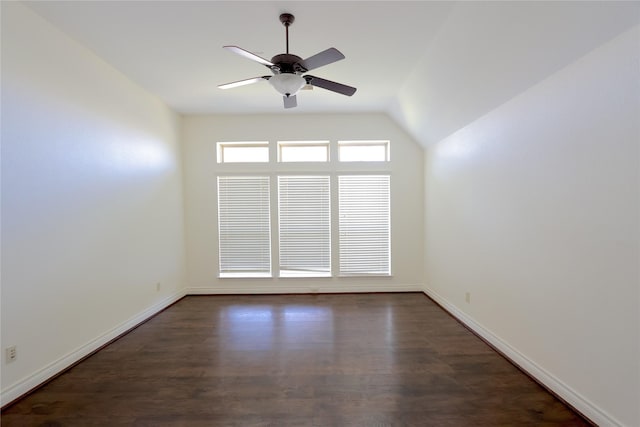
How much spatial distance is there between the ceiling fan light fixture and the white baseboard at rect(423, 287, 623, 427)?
296 cm

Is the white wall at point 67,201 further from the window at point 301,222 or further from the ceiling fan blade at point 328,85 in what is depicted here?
the ceiling fan blade at point 328,85

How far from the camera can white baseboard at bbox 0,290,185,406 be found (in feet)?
6.44

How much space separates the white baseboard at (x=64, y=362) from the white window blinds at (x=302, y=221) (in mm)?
2053

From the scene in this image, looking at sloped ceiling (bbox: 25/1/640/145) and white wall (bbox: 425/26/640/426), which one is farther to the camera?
sloped ceiling (bbox: 25/1/640/145)

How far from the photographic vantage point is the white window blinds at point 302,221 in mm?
4473

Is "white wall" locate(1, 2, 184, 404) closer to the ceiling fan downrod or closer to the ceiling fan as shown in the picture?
the ceiling fan

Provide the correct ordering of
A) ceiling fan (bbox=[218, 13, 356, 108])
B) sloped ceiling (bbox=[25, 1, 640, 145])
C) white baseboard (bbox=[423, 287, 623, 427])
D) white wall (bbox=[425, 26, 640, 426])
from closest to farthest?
white wall (bbox=[425, 26, 640, 426]), white baseboard (bbox=[423, 287, 623, 427]), sloped ceiling (bbox=[25, 1, 640, 145]), ceiling fan (bbox=[218, 13, 356, 108])

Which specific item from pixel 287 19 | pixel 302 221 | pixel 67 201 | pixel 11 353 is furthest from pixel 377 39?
pixel 11 353

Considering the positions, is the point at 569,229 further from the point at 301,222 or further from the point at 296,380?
the point at 301,222

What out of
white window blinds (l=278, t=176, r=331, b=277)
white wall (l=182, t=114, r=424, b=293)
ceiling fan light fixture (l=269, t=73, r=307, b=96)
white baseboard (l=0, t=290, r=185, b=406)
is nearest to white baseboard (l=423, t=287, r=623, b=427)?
white wall (l=182, t=114, r=424, b=293)

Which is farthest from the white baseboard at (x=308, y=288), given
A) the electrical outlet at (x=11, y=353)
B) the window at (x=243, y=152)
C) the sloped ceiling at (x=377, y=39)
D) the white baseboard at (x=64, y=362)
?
the sloped ceiling at (x=377, y=39)

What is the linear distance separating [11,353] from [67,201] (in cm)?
122

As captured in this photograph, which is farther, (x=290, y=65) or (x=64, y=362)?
(x=64, y=362)

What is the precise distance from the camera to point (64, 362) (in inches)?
92.7
